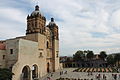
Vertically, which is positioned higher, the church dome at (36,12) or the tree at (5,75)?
the church dome at (36,12)

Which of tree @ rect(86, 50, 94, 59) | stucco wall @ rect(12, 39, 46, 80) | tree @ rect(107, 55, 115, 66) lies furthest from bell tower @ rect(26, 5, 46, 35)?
tree @ rect(107, 55, 115, 66)

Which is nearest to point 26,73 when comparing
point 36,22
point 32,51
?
point 32,51

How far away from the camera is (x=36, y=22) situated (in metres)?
40.2

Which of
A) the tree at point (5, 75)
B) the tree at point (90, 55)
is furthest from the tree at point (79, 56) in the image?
the tree at point (5, 75)

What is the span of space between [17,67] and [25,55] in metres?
3.44

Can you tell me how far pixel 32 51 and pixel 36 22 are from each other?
28.6 feet

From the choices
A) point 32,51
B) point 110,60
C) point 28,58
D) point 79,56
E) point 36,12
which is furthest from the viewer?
point 79,56

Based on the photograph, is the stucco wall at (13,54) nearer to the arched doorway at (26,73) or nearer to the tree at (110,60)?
the arched doorway at (26,73)

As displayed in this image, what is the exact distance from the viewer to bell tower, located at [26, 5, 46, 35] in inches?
1566

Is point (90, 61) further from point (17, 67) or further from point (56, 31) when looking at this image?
point (17, 67)

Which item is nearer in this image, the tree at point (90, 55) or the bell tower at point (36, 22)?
the bell tower at point (36, 22)

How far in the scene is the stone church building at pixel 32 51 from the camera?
103 feet

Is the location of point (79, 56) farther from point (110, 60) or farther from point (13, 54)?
point (13, 54)

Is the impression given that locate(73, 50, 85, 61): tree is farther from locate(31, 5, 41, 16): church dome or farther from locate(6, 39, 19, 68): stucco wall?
locate(6, 39, 19, 68): stucco wall
